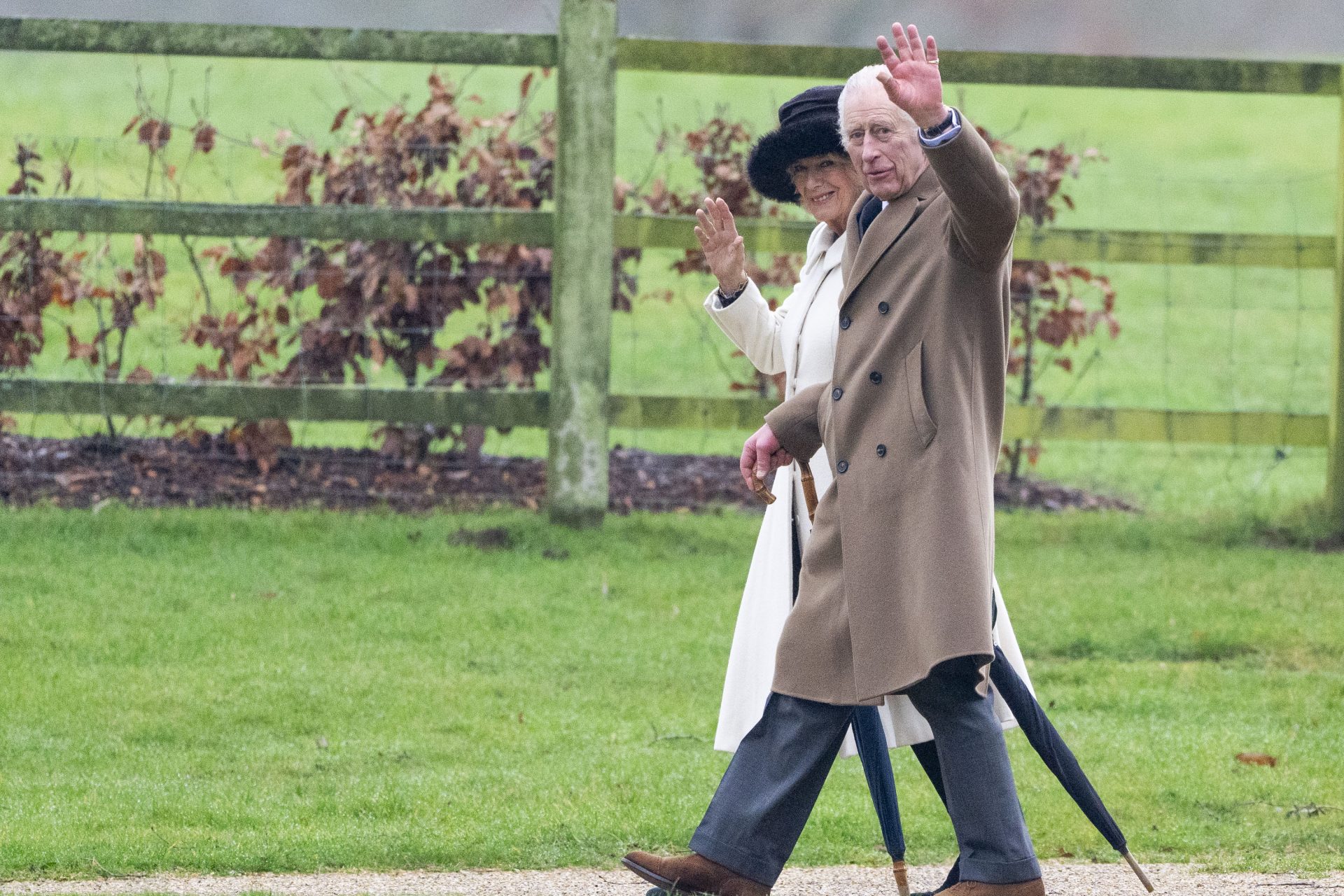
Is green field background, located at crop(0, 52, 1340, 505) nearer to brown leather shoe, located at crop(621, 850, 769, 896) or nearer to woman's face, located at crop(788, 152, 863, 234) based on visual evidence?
woman's face, located at crop(788, 152, 863, 234)

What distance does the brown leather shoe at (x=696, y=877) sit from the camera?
3.84 m

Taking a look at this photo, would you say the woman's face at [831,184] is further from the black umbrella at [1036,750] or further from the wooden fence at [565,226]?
the wooden fence at [565,226]

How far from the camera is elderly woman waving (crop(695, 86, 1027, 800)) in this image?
405 cm

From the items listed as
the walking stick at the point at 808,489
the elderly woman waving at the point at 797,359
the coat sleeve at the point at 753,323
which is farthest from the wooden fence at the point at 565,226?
the walking stick at the point at 808,489

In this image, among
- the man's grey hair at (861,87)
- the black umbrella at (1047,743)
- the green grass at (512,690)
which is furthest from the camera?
the green grass at (512,690)

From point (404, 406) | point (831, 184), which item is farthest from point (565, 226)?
point (831, 184)

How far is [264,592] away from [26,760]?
1.83 metres

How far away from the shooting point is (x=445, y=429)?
328 inches

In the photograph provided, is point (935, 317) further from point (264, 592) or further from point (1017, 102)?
point (1017, 102)

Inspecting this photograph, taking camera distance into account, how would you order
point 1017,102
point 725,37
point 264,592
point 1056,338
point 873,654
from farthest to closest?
point 1017,102, point 1056,338, point 725,37, point 264,592, point 873,654

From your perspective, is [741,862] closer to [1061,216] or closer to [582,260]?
[582,260]

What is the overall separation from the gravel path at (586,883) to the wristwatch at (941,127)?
185 cm

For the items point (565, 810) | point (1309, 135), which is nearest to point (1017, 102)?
point (1309, 135)

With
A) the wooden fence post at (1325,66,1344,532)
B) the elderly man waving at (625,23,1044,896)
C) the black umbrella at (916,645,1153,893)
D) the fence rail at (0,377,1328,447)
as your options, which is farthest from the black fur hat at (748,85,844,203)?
the wooden fence post at (1325,66,1344,532)
